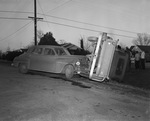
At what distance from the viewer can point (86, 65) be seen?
9500mm

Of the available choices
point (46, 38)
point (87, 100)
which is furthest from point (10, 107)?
point (46, 38)

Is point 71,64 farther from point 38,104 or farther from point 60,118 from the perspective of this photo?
point 60,118

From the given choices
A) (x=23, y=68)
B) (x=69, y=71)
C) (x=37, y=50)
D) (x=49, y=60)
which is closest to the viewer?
(x=69, y=71)

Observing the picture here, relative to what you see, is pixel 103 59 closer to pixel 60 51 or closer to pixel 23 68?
pixel 60 51

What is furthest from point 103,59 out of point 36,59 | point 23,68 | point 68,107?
point 23,68

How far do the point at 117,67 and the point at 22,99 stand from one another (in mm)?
4826

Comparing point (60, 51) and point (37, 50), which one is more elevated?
point (60, 51)

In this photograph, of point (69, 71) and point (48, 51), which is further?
point (48, 51)

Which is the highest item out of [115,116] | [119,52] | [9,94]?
[119,52]

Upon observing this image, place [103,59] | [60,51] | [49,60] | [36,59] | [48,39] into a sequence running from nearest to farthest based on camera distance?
1. [103,59]
2. [49,60]
3. [60,51]
4. [36,59]
5. [48,39]

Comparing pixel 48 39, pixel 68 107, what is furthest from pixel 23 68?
pixel 48 39

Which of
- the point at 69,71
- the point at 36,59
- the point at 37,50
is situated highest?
the point at 37,50

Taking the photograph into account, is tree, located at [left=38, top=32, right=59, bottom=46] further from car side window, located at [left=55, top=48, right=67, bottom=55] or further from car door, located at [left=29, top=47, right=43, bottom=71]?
car side window, located at [left=55, top=48, right=67, bottom=55]

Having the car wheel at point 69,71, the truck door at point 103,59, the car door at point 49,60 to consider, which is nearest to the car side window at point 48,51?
the car door at point 49,60
